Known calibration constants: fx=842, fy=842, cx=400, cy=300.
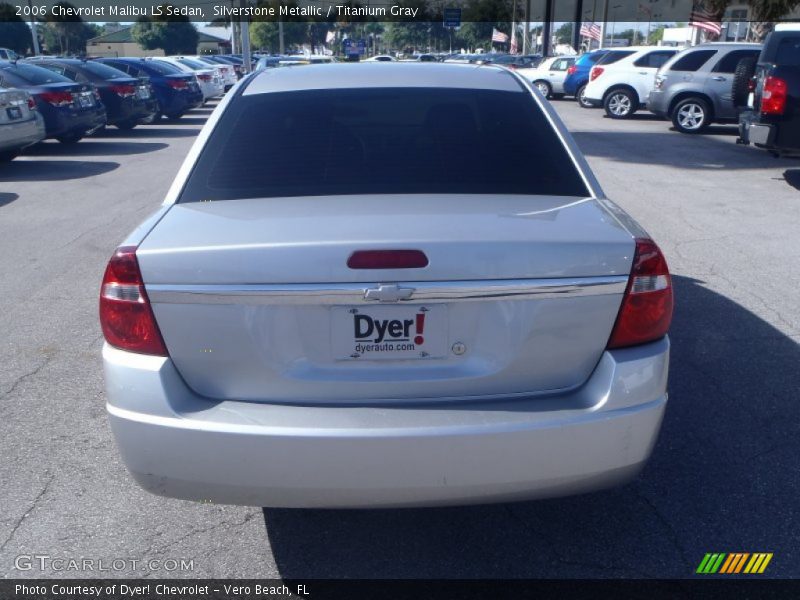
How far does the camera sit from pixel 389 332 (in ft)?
8.90

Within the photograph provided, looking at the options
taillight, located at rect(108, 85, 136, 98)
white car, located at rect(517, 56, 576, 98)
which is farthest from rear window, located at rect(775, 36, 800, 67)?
white car, located at rect(517, 56, 576, 98)

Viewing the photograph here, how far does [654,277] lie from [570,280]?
358mm

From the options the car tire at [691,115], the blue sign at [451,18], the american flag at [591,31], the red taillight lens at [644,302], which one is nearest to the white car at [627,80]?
the car tire at [691,115]

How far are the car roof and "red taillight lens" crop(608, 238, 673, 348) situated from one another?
144cm

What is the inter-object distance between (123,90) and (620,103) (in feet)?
40.6

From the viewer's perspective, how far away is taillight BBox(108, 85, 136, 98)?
17.5 m

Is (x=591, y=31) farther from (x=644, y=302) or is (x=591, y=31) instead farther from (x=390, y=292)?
(x=390, y=292)

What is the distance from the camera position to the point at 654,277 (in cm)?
288

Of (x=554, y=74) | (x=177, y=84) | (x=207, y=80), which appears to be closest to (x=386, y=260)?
(x=177, y=84)

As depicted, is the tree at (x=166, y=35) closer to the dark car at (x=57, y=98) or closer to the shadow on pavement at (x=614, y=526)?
the dark car at (x=57, y=98)

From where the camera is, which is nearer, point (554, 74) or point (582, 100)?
point (582, 100)

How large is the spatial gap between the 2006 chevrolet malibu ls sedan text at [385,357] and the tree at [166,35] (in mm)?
77256

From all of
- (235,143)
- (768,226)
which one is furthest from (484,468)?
(768,226)

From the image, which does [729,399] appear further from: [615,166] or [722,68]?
[722,68]
